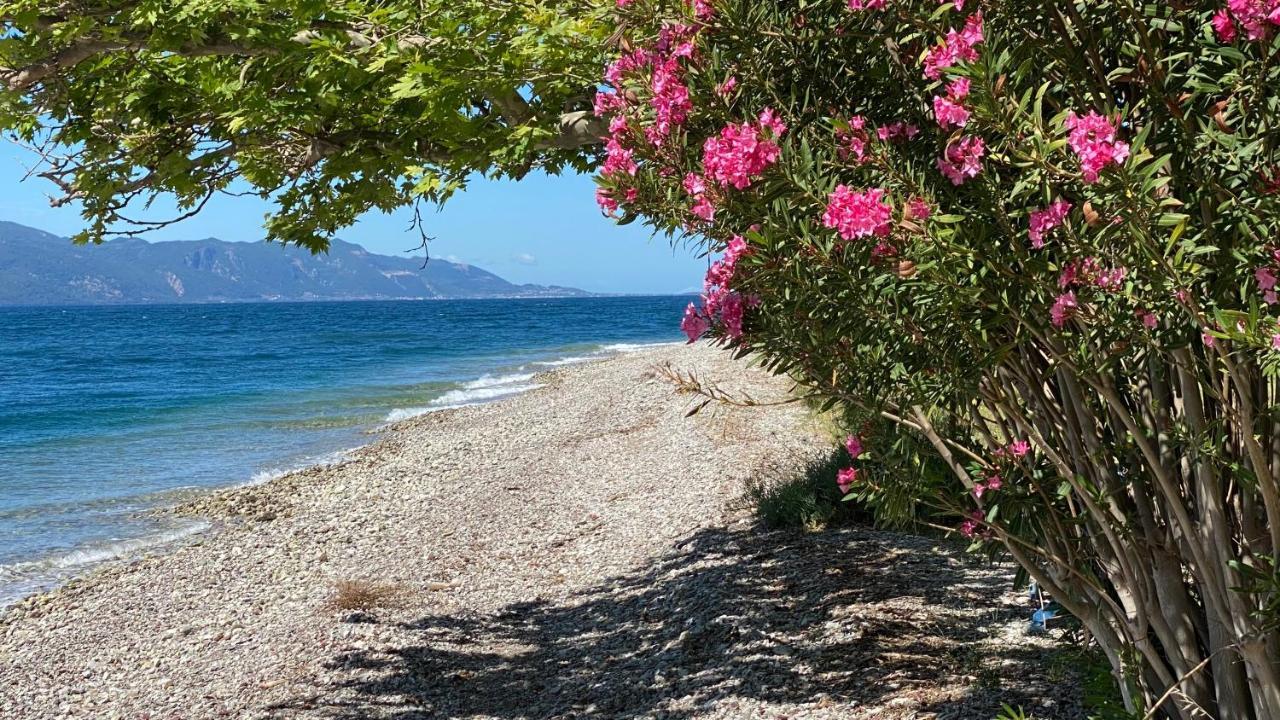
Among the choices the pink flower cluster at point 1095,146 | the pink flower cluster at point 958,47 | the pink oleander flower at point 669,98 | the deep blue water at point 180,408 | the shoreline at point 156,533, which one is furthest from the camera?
the deep blue water at point 180,408

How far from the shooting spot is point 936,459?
421 centimetres

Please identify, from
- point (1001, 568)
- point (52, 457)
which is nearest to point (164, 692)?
point (1001, 568)

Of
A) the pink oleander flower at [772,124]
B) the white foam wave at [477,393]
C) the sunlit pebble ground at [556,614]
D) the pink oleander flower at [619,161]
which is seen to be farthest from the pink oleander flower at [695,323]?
the white foam wave at [477,393]

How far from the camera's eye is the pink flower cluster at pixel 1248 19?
224 cm

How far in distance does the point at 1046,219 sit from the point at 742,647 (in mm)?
4672

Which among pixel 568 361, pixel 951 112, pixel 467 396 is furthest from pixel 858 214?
pixel 568 361

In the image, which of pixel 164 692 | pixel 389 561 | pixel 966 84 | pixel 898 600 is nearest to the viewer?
pixel 966 84

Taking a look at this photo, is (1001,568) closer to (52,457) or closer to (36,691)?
(36,691)

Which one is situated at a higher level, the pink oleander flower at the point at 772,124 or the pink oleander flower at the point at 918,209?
the pink oleander flower at the point at 772,124

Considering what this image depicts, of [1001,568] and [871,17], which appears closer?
[871,17]

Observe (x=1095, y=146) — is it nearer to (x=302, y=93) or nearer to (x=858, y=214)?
(x=858, y=214)

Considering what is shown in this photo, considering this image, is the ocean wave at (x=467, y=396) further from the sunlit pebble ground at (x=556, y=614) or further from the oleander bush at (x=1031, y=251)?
the oleander bush at (x=1031, y=251)

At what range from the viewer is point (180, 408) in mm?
33000

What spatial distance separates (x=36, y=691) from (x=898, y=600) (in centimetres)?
749
